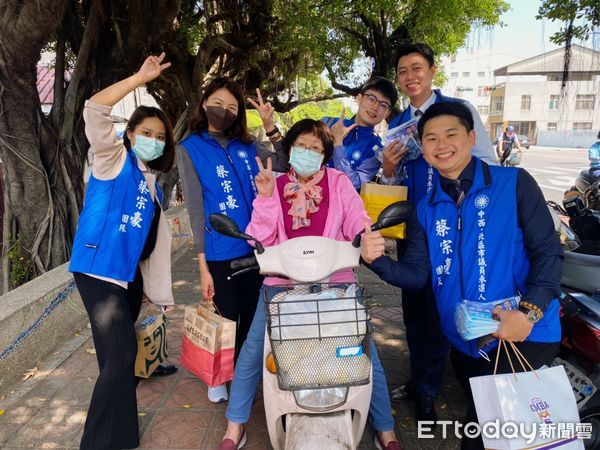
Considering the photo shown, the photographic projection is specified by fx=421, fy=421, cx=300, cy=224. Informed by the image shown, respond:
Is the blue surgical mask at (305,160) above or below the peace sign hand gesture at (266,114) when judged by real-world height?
below

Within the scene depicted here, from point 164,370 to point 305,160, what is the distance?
2050 mm

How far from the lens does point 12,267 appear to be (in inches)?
173

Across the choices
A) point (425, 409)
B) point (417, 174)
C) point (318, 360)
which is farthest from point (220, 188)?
point (425, 409)

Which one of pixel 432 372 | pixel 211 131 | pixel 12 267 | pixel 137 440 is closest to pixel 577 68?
pixel 432 372

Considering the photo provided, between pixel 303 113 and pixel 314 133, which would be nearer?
pixel 314 133

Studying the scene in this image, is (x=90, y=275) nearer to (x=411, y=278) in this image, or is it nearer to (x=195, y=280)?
(x=411, y=278)

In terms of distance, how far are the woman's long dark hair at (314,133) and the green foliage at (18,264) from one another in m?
3.48

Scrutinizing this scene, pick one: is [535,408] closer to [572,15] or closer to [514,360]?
[514,360]

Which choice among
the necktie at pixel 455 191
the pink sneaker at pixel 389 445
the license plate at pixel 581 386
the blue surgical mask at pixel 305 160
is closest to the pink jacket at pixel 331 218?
the blue surgical mask at pixel 305 160

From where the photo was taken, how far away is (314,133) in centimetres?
231

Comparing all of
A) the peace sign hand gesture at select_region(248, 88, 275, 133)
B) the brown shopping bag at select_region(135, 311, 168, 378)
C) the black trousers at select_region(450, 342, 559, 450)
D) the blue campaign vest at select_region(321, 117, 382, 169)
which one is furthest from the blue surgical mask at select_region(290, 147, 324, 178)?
the brown shopping bag at select_region(135, 311, 168, 378)

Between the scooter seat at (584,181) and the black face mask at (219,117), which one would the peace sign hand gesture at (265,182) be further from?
the scooter seat at (584,181)

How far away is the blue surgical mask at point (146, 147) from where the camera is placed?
2521 millimetres

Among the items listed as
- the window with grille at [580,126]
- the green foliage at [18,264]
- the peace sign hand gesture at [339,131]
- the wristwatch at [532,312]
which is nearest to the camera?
the wristwatch at [532,312]
